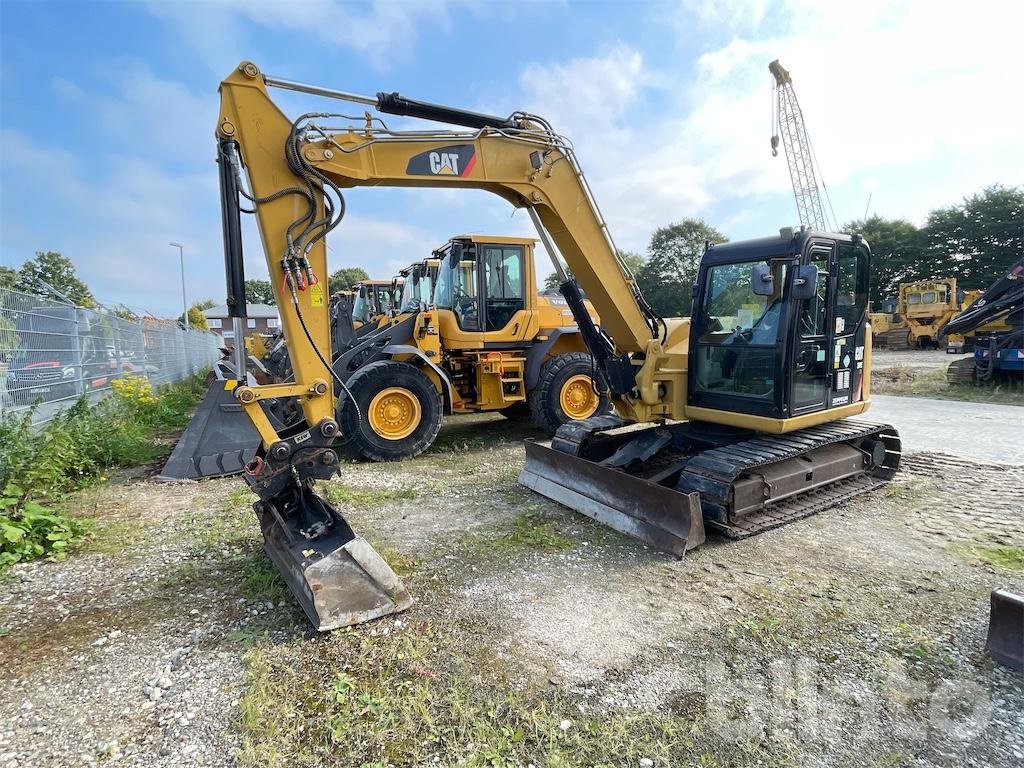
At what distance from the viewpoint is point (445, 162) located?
4027mm

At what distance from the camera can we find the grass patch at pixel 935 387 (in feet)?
35.0

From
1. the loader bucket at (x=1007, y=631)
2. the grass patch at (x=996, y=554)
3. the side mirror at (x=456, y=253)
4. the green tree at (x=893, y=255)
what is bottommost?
the grass patch at (x=996, y=554)

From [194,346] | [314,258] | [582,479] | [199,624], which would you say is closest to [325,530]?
[199,624]

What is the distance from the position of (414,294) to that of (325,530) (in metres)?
5.74

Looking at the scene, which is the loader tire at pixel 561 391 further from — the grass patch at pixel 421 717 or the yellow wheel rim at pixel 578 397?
the grass patch at pixel 421 717

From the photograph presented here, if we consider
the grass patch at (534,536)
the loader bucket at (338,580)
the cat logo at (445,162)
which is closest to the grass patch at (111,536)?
the loader bucket at (338,580)

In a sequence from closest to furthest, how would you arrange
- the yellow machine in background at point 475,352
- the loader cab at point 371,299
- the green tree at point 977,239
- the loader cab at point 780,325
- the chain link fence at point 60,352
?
the loader cab at point 780,325 → the chain link fence at point 60,352 → the yellow machine in background at point 475,352 → the loader cab at point 371,299 → the green tree at point 977,239

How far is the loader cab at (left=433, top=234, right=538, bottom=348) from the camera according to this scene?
7.28 meters

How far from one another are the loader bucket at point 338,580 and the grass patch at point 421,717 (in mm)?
204

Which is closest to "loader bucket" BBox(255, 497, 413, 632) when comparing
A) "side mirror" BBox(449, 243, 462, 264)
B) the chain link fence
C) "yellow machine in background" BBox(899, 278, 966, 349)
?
the chain link fence

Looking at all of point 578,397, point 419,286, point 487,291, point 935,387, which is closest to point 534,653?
point 578,397

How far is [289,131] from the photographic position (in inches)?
135

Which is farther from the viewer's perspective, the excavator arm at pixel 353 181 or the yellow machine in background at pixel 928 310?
the yellow machine in background at pixel 928 310

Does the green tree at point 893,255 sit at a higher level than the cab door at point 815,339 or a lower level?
higher
